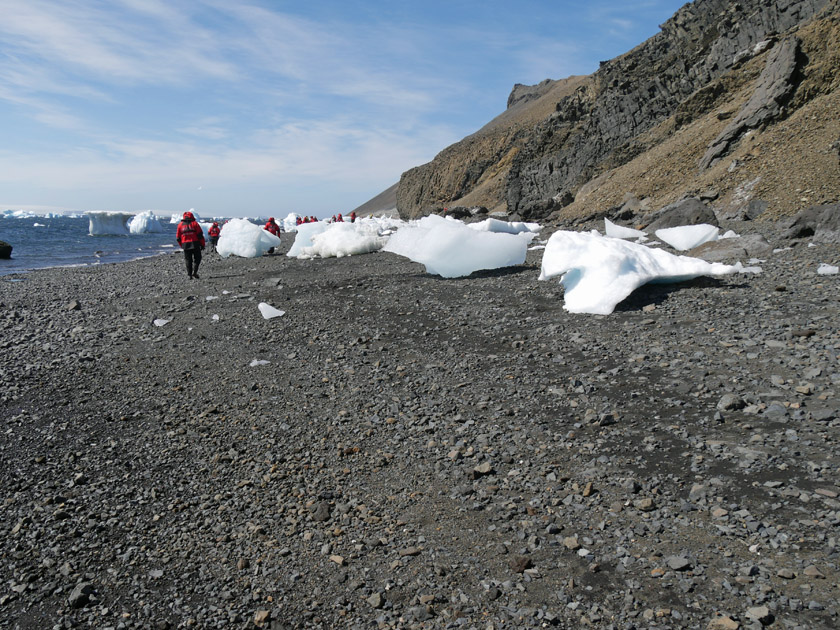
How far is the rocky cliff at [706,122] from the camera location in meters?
14.7

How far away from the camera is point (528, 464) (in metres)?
4.17

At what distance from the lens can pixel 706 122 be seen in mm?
21266

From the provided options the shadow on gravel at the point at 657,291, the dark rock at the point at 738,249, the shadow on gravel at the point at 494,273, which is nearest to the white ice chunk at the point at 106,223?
the shadow on gravel at the point at 494,273

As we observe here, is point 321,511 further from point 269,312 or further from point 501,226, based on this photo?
point 501,226

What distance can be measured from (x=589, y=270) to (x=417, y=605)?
20.0 feet

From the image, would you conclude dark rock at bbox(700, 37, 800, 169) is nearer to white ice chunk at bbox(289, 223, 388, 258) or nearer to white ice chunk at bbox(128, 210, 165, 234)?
white ice chunk at bbox(289, 223, 388, 258)

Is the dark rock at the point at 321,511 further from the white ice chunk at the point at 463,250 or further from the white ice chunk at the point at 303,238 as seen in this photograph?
the white ice chunk at the point at 303,238

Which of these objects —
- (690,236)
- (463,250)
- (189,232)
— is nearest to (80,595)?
(463,250)

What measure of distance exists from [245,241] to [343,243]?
4.78m

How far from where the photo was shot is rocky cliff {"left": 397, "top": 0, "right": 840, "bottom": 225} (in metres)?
14.7

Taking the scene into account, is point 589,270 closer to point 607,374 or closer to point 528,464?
point 607,374

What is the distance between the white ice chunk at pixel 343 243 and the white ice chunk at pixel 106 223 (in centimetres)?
4631

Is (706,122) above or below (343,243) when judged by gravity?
above

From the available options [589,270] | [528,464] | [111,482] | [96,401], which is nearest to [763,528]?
[528,464]
